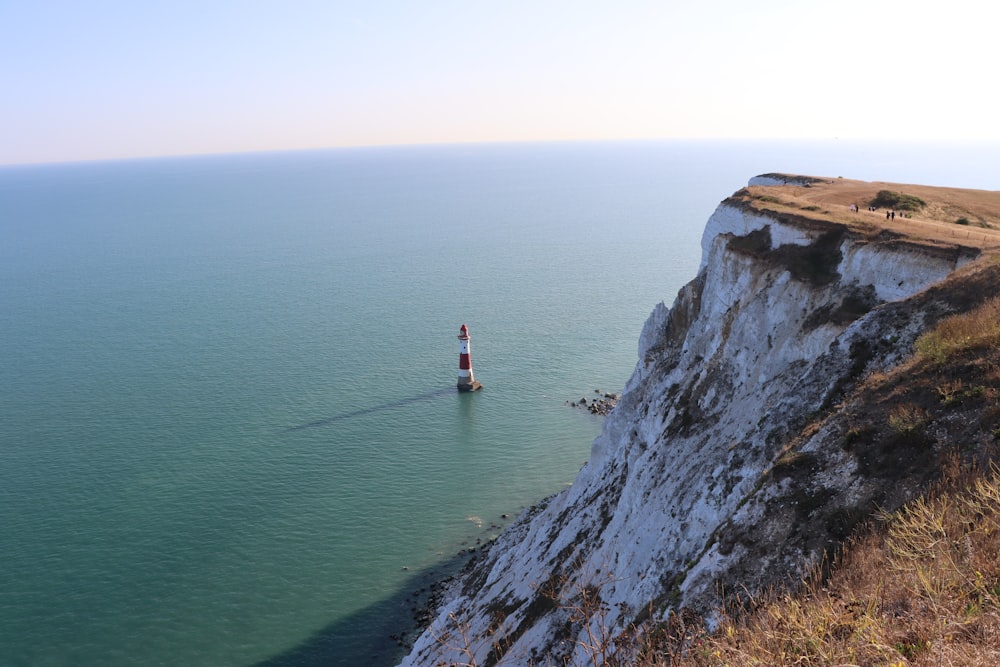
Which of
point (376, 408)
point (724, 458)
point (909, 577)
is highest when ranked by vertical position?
point (909, 577)

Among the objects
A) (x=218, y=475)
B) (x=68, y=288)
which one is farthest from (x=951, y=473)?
(x=68, y=288)

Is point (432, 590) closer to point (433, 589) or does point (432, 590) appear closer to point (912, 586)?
point (433, 589)

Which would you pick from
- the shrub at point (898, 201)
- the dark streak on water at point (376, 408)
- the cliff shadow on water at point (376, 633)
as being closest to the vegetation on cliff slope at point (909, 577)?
the cliff shadow on water at point (376, 633)

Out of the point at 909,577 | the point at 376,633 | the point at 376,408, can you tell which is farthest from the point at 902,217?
the point at 376,408

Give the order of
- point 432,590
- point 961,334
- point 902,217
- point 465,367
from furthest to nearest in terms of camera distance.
Result: point 465,367
point 432,590
point 902,217
point 961,334

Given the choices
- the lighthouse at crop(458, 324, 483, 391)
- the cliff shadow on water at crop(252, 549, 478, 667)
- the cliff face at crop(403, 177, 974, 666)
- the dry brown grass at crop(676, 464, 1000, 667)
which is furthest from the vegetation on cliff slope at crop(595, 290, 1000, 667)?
the lighthouse at crop(458, 324, 483, 391)

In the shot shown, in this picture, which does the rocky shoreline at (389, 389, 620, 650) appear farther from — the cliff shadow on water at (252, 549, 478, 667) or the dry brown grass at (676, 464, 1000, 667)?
→ the dry brown grass at (676, 464, 1000, 667)

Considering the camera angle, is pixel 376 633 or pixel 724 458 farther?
pixel 376 633

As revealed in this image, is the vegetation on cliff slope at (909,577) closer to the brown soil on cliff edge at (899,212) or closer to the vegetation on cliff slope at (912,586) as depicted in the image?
the vegetation on cliff slope at (912,586)
